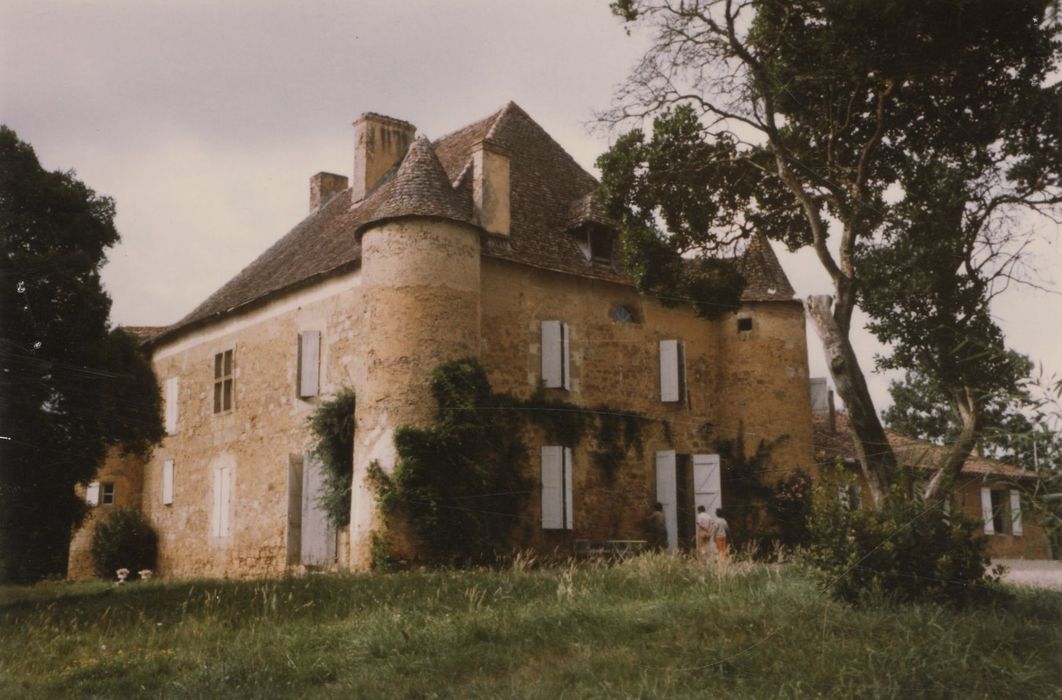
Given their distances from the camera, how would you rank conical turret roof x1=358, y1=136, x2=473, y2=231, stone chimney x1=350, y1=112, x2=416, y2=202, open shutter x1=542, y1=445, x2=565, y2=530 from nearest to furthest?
conical turret roof x1=358, y1=136, x2=473, y2=231
open shutter x1=542, y1=445, x2=565, y2=530
stone chimney x1=350, y1=112, x2=416, y2=202

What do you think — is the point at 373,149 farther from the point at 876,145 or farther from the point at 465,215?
the point at 876,145

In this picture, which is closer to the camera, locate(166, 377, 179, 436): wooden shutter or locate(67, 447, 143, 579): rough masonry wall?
locate(166, 377, 179, 436): wooden shutter

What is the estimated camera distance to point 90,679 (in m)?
9.03

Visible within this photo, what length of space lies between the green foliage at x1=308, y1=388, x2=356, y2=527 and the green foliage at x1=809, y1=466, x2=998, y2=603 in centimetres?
1016

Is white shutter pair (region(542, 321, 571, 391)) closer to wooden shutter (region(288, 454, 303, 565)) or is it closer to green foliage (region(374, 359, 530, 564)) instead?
green foliage (region(374, 359, 530, 564))

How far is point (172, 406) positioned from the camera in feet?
80.2

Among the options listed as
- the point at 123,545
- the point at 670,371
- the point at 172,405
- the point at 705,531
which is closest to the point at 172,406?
the point at 172,405

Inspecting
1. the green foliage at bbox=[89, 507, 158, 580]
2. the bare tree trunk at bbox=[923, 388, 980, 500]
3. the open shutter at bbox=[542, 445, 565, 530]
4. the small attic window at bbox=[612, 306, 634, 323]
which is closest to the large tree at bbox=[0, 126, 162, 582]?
the open shutter at bbox=[542, 445, 565, 530]

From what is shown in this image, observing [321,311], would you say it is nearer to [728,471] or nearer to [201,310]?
[201,310]

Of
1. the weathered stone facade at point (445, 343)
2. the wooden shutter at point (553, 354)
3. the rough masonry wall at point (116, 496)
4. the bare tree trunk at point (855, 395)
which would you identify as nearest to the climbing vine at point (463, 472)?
the weathered stone facade at point (445, 343)

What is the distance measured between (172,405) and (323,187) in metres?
6.64

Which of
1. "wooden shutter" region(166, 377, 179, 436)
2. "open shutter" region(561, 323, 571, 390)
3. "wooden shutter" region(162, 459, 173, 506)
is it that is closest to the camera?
"open shutter" region(561, 323, 571, 390)

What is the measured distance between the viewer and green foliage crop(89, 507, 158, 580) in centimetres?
2384

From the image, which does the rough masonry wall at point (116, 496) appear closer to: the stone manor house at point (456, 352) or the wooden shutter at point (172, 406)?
the stone manor house at point (456, 352)
